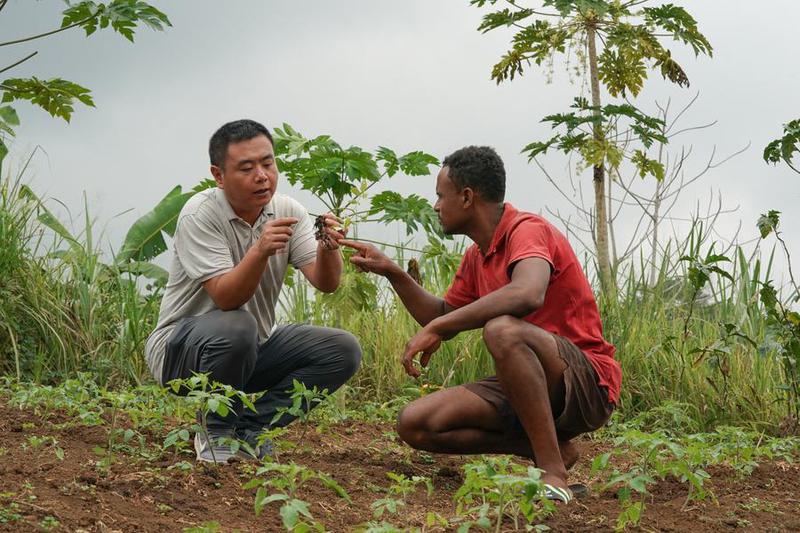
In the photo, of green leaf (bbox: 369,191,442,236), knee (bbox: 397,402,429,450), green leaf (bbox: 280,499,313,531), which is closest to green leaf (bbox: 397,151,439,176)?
green leaf (bbox: 369,191,442,236)

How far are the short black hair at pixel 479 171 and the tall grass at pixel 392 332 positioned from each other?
2189 mm

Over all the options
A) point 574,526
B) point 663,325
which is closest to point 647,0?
point 663,325

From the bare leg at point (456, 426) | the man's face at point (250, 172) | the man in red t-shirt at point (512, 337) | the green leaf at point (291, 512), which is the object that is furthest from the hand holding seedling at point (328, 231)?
the green leaf at point (291, 512)

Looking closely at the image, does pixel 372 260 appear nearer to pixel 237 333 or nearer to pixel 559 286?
pixel 237 333

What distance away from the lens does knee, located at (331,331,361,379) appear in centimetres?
529

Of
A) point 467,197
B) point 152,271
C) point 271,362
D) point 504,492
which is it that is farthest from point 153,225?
point 504,492

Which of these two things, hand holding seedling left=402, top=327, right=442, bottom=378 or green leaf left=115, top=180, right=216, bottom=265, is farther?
green leaf left=115, top=180, right=216, bottom=265

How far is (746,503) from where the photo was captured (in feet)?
14.6

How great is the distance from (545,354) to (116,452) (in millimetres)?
1952

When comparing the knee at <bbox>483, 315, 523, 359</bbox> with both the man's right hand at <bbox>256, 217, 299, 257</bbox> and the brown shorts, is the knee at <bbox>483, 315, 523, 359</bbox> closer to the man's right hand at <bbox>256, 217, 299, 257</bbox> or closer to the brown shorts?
the brown shorts

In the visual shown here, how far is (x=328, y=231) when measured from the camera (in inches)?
193

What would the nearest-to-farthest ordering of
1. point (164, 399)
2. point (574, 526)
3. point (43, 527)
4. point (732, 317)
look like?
point (43, 527), point (574, 526), point (164, 399), point (732, 317)

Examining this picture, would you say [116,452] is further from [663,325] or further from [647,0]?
[647,0]

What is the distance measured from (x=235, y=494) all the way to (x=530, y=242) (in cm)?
156
